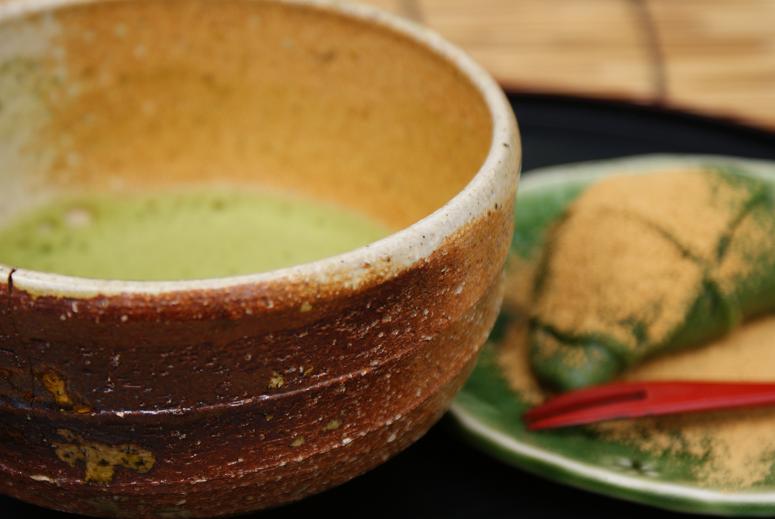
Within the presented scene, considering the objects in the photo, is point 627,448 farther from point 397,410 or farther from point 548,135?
point 548,135

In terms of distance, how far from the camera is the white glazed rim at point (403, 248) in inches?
15.3

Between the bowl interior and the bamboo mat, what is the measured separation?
0.79ft

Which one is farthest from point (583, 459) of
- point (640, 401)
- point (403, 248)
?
point (403, 248)

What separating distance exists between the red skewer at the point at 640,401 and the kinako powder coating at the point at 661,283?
0.01 m

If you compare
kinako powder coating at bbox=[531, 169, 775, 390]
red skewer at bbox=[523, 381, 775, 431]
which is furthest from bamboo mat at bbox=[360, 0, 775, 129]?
red skewer at bbox=[523, 381, 775, 431]

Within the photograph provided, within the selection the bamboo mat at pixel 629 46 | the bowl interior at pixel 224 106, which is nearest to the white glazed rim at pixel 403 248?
the bowl interior at pixel 224 106

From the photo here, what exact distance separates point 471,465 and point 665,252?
0.68 feet

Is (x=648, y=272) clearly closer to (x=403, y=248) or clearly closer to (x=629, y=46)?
(x=403, y=248)

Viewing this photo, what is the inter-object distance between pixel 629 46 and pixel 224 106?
492 mm

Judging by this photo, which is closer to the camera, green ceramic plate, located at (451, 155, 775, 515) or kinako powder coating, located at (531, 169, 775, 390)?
green ceramic plate, located at (451, 155, 775, 515)

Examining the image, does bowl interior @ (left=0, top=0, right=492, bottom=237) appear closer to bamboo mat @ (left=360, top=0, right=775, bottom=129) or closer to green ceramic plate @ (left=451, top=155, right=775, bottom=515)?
green ceramic plate @ (left=451, top=155, right=775, bottom=515)

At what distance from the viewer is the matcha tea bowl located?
406 millimetres

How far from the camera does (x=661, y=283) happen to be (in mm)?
673

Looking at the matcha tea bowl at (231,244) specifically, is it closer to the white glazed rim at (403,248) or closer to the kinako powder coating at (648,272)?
the white glazed rim at (403,248)
